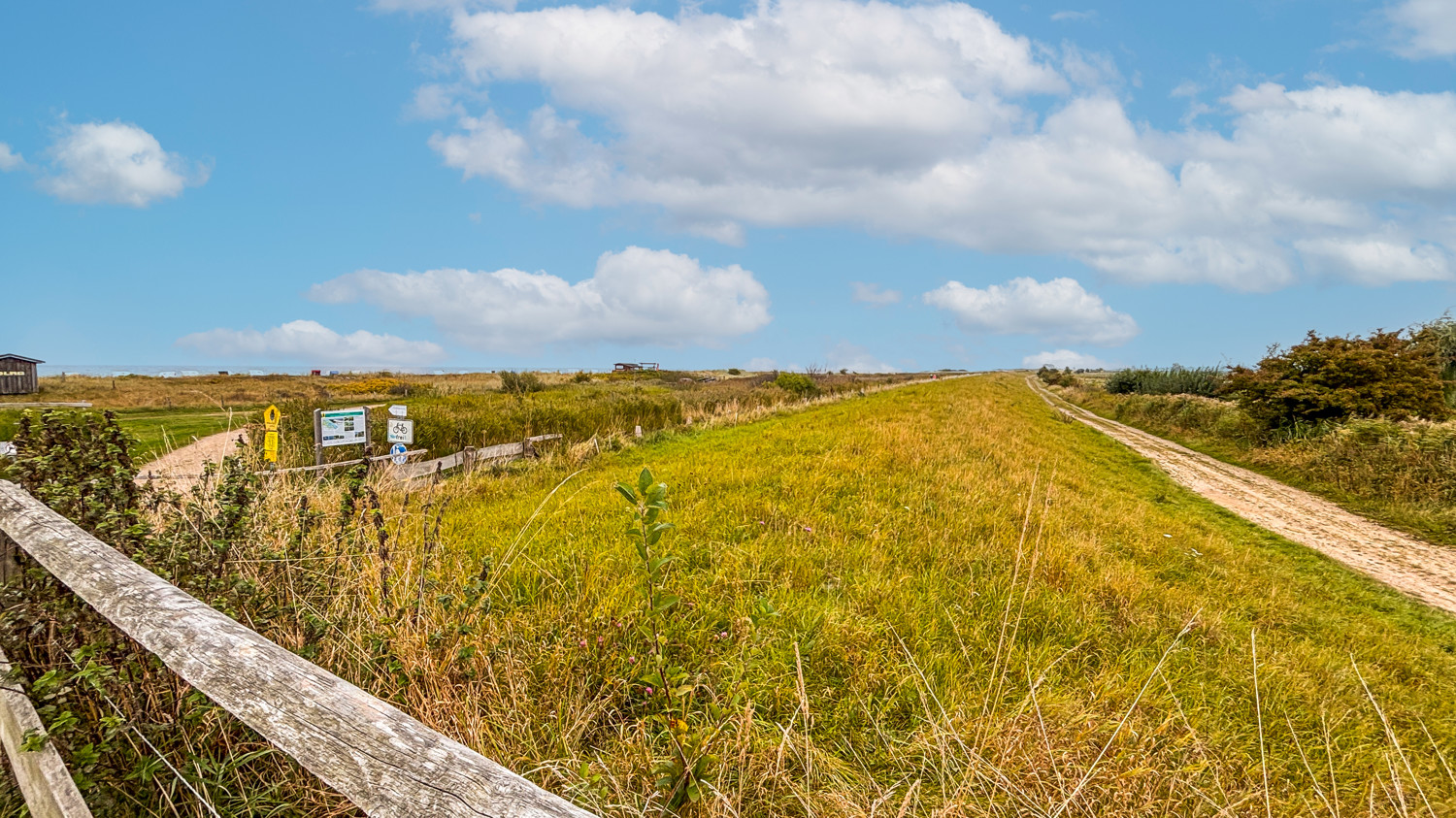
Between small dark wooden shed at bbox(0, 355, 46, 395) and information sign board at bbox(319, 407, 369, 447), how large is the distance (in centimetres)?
4523

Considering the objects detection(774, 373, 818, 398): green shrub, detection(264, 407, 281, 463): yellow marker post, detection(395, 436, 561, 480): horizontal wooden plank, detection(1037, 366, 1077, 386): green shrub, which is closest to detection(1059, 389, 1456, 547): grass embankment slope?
detection(395, 436, 561, 480): horizontal wooden plank

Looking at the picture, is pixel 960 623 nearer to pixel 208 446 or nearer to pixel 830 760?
pixel 830 760

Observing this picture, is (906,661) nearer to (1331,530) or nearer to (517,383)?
(1331,530)

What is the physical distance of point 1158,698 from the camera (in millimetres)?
3395

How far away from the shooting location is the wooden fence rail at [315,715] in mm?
1353

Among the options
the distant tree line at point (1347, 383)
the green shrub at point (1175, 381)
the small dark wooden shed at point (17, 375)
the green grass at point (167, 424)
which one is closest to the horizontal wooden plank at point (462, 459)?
the green grass at point (167, 424)

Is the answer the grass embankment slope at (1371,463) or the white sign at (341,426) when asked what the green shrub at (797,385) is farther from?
the white sign at (341,426)

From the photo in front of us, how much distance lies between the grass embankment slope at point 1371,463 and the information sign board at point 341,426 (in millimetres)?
16917

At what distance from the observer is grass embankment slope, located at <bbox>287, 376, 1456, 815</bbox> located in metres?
2.64

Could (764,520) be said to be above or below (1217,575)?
above

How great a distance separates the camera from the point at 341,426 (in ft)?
30.1

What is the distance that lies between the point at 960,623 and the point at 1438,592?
762cm

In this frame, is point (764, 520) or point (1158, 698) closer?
point (1158, 698)

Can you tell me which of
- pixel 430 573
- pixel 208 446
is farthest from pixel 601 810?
pixel 208 446
